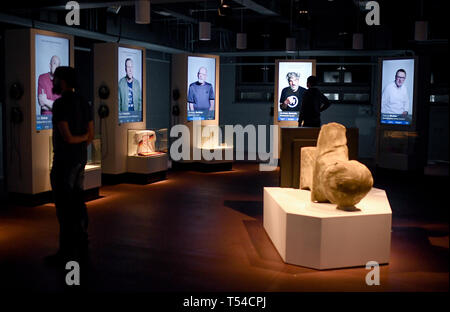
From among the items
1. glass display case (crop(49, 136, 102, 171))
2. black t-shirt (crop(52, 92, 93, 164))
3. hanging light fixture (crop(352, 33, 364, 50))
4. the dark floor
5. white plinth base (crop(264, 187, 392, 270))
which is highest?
hanging light fixture (crop(352, 33, 364, 50))

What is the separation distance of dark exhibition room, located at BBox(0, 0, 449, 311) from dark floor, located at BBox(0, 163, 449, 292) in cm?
2

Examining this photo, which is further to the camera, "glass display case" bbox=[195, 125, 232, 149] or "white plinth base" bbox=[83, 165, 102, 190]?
"glass display case" bbox=[195, 125, 232, 149]

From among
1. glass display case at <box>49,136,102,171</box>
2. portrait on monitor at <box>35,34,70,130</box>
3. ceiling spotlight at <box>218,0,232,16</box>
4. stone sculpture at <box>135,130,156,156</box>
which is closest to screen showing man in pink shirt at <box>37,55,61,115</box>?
→ portrait on monitor at <box>35,34,70,130</box>

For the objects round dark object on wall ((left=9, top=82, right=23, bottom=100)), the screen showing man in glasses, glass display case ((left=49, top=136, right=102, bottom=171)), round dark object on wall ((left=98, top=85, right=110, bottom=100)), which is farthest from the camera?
the screen showing man in glasses

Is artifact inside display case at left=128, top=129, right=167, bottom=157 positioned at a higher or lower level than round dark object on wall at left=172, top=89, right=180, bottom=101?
lower

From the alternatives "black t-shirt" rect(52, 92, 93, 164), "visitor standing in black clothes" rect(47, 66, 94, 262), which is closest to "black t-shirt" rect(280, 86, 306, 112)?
"visitor standing in black clothes" rect(47, 66, 94, 262)

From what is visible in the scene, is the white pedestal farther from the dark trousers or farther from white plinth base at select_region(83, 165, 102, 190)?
the dark trousers

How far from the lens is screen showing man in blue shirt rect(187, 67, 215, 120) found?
981cm

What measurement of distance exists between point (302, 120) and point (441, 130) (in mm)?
5688

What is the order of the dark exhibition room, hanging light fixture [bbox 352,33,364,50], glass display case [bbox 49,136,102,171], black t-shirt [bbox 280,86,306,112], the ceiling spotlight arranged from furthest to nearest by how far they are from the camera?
hanging light fixture [bbox 352,33,364,50] → black t-shirt [bbox 280,86,306,112] → the ceiling spotlight → glass display case [bbox 49,136,102,171] → the dark exhibition room

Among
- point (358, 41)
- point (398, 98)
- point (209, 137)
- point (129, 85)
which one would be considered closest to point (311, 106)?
point (129, 85)

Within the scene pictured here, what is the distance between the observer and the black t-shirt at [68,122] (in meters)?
4.36
